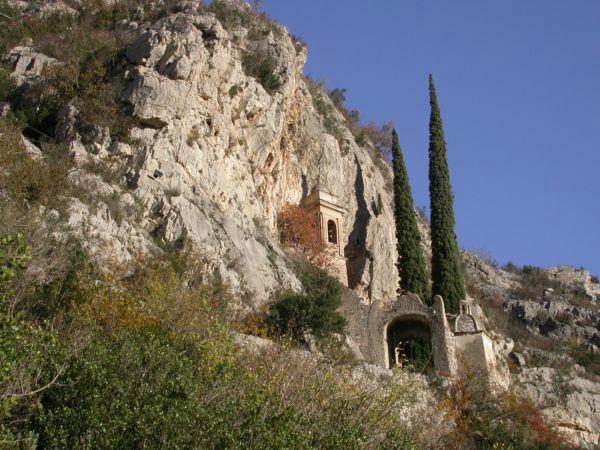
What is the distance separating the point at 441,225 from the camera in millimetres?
43031

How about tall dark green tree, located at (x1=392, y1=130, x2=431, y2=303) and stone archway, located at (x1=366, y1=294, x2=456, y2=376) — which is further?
tall dark green tree, located at (x1=392, y1=130, x2=431, y2=303)

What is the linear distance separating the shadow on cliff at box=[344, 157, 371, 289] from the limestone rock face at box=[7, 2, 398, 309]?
0.30 feet

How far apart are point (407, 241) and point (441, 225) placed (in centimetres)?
220

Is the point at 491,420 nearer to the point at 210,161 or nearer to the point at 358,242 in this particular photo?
the point at 210,161

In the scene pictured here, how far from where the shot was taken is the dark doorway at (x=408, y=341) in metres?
33.1

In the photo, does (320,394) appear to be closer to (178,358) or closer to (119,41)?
(178,358)

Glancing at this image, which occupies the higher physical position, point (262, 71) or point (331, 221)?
point (262, 71)

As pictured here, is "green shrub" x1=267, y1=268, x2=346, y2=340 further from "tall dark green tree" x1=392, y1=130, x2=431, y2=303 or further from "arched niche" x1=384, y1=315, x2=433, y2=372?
"tall dark green tree" x1=392, y1=130, x2=431, y2=303

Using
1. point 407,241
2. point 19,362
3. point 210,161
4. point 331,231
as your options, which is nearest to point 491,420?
point 407,241

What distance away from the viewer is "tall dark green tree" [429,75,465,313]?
39.5m

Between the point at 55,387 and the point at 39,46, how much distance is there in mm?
27519

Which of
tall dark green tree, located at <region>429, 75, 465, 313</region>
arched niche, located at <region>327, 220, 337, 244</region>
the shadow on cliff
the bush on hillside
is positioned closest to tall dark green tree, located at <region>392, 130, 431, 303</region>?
tall dark green tree, located at <region>429, 75, 465, 313</region>

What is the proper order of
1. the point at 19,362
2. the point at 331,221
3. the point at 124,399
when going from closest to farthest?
the point at 19,362 → the point at 124,399 → the point at 331,221

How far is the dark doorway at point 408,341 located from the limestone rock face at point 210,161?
201 inches
